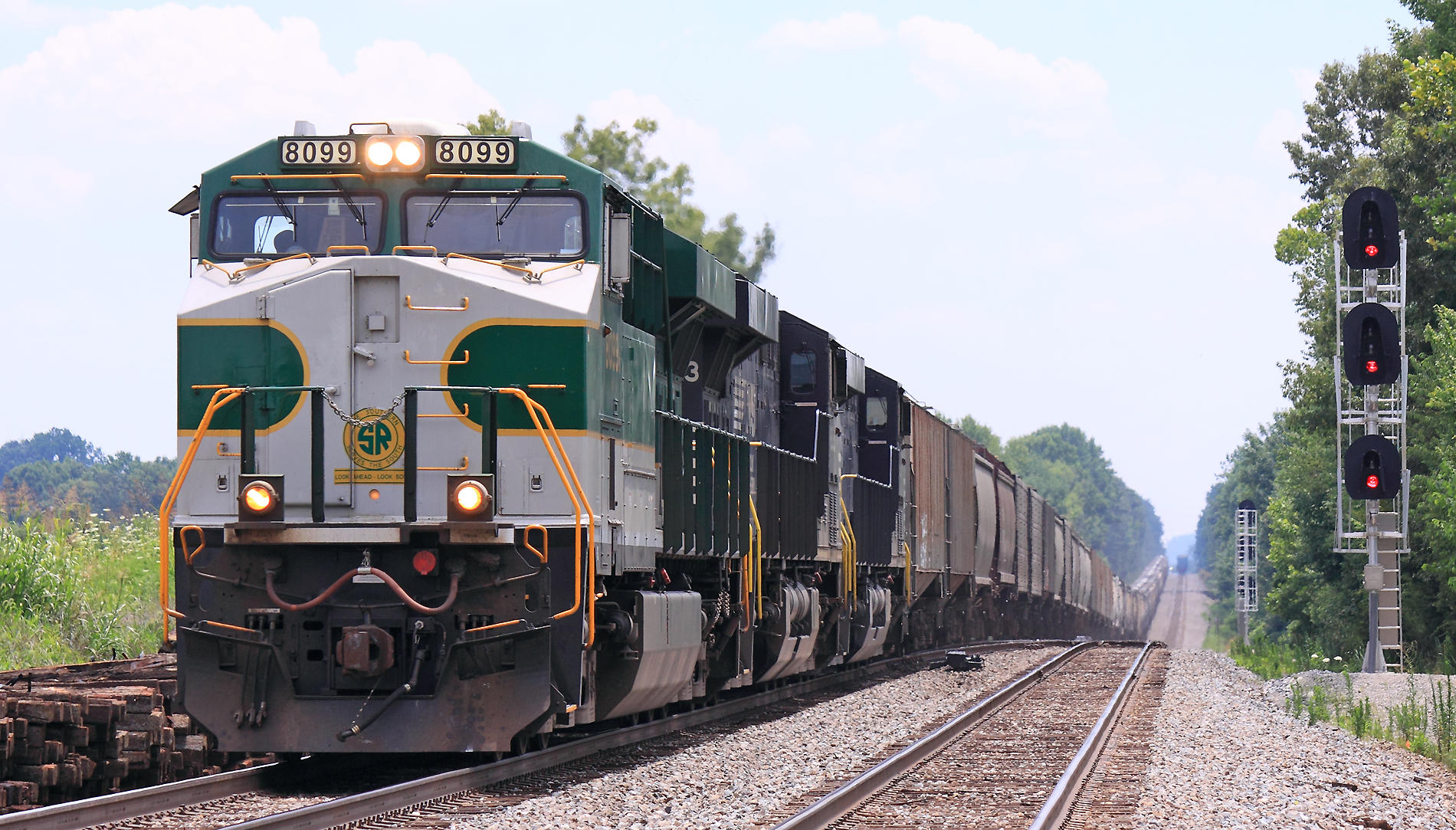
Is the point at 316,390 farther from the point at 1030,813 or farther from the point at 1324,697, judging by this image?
the point at 1324,697

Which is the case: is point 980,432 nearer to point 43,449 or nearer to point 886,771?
point 43,449

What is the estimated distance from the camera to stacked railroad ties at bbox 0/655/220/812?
27.4 ft

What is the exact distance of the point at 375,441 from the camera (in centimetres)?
939

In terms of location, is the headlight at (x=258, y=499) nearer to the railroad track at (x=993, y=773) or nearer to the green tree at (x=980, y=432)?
the railroad track at (x=993, y=773)

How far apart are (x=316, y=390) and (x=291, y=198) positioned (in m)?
1.44

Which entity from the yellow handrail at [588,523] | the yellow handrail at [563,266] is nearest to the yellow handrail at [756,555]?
the yellow handrail at [563,266]

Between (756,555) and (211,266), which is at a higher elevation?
(211,266)

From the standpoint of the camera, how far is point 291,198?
9906mm

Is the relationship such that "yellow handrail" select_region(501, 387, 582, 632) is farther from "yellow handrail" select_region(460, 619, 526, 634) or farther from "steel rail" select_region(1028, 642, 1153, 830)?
"steel rail" select_region(1028, 642, 1153, 830)

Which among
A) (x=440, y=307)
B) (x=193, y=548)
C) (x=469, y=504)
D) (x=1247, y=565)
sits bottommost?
(x=1247, y=565)

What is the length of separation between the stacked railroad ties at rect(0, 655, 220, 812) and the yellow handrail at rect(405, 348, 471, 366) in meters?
2.54

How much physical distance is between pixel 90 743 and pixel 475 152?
4264 millimetres

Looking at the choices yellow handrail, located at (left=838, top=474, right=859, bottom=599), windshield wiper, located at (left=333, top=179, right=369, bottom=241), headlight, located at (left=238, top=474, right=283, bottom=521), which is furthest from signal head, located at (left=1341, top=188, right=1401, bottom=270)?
headlight, located at (left=238, top=474, right=283, bottom=521)

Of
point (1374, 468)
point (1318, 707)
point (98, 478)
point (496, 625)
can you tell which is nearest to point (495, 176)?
point (496, 625)
